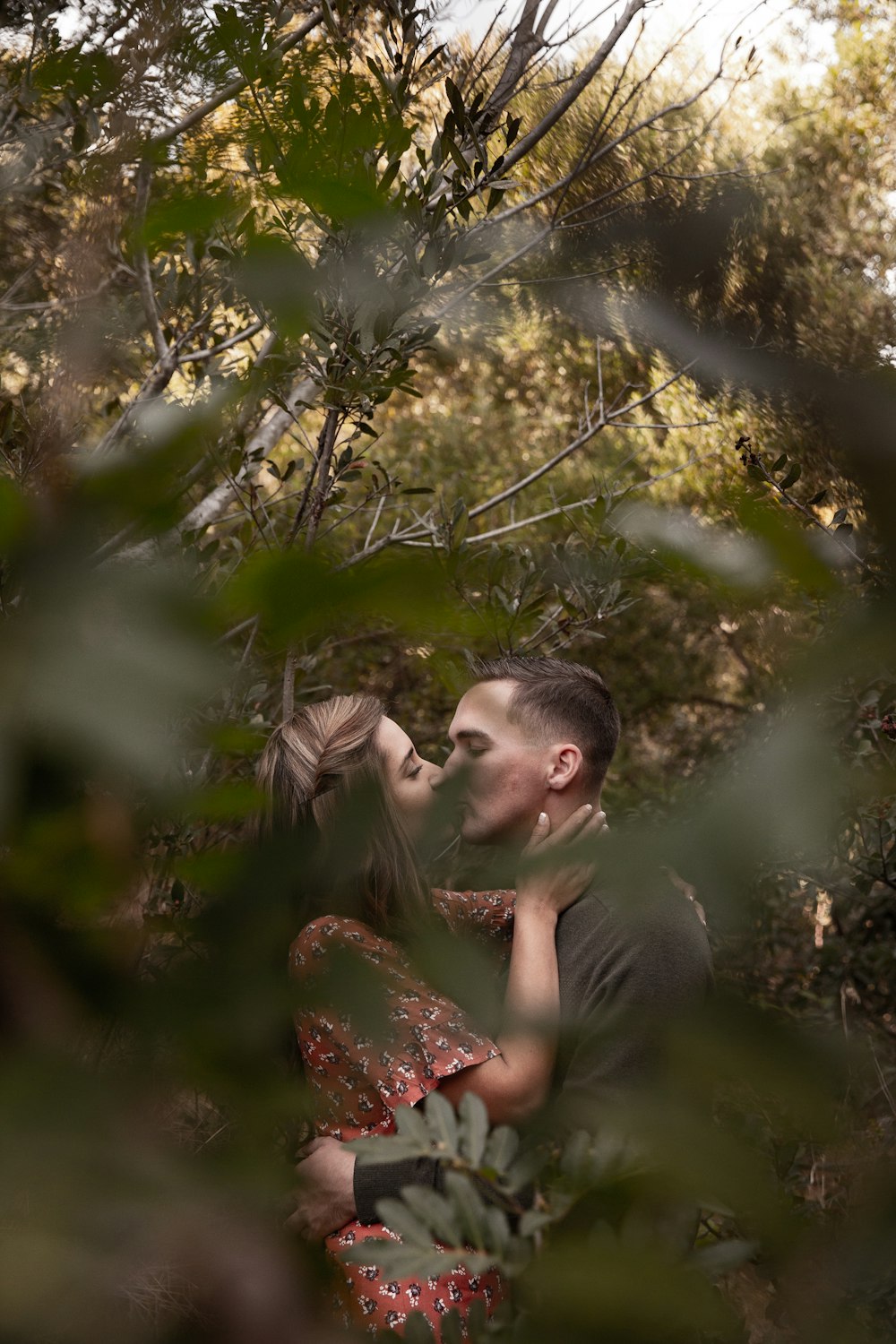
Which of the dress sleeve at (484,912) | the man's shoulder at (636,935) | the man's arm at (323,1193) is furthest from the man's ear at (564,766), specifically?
the man's arm at (323,1193)

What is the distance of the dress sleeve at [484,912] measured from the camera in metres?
1.57

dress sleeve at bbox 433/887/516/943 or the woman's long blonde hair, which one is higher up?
the woman's long blonde hair

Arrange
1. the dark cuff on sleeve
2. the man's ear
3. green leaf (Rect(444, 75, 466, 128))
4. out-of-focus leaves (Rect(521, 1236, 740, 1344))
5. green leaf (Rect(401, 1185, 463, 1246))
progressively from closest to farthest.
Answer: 1. out-of-focus leaves (Rect(521, 1236, 740, 1344))
2. green leaf (Rect(401, 1185, 463, 1246))
3. the dark cuff on sleeve
4. green leaf (Rect(444, 75, 466, 128))
5. the man's ear

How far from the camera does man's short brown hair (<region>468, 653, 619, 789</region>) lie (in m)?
1.74

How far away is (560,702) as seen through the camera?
1.81 m

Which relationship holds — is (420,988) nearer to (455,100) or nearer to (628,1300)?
(628,1300)

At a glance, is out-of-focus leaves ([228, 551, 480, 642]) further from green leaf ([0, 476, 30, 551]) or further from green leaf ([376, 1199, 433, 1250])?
green leaf ([376, 1199, 433, 1250])

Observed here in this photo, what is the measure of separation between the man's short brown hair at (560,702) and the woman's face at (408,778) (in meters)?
0.33

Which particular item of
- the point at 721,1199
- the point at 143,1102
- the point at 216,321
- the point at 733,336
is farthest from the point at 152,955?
the point at 216,321

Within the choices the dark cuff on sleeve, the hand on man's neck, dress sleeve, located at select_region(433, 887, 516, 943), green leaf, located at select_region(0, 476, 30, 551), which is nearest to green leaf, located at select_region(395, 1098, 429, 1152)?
green leaf, located at select_region(0, 476, 30, 551)

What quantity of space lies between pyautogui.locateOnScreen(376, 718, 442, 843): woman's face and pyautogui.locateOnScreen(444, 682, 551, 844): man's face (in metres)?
0.02

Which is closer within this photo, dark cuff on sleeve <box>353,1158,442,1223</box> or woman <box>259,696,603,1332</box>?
woman <box>259,696,603,1332</box>

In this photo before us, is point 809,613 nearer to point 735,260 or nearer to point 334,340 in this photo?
point 735,260

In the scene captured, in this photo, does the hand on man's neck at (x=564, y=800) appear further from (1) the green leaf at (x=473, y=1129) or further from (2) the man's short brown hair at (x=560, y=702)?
(1) the green leaf at (x=473, y=1129)
